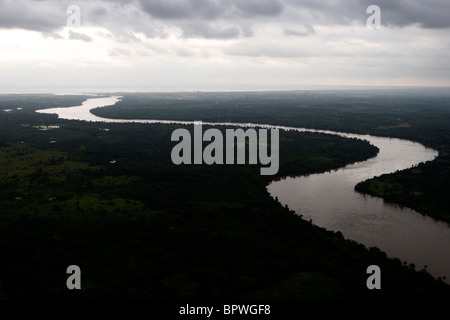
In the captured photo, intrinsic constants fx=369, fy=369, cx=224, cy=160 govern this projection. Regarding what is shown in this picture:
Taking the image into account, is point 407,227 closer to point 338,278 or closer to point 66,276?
point 338,278

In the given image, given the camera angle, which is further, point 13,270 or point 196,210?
point 196,210

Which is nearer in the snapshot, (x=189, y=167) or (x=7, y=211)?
(x=7, y=211)

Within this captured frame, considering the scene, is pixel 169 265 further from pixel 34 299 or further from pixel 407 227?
pixel 407 227

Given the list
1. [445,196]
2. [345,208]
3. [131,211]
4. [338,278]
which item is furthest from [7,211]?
[445,196]

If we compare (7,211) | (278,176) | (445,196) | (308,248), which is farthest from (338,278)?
(7,211)

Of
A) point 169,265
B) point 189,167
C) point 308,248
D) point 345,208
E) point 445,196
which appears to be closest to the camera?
point 169,265

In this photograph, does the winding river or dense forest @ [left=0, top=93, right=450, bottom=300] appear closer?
dense forest @ [left=0, top=93, right=450, bottom=300]

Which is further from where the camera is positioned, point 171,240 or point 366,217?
point 366,217

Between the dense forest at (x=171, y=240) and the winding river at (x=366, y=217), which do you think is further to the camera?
the winding river at (x=366, y=217)
